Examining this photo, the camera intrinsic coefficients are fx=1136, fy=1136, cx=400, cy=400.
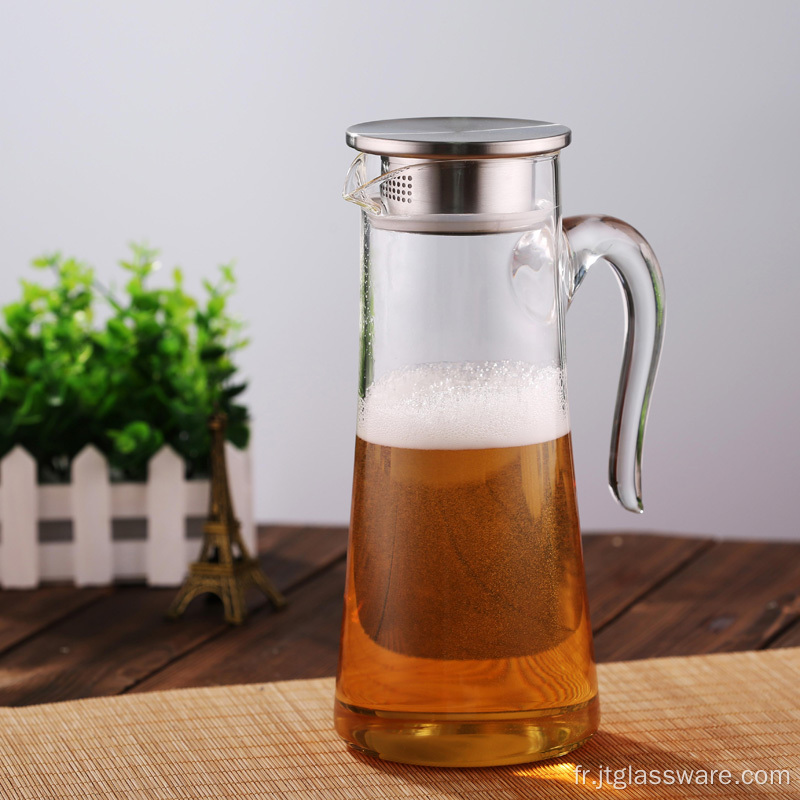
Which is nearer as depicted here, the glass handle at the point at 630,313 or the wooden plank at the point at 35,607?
the glass handle at the point at 630,313

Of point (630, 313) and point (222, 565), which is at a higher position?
point (630, 313)

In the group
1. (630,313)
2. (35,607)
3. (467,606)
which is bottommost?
(35,607)

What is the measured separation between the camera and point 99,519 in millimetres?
1003

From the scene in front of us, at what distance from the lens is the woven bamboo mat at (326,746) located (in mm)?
580

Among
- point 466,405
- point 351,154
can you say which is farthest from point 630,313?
point 351,154

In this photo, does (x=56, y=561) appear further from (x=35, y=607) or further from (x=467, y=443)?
(x=467, y=443)

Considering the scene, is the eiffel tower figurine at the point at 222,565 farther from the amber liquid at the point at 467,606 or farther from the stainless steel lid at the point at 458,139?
the stainless steel lid at the point at 458,139

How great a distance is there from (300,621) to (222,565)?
8 cm

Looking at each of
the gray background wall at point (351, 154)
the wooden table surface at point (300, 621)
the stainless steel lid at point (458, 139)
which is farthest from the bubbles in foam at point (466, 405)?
the gray background wall at point (351, 154)

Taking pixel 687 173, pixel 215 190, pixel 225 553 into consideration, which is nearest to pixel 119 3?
pixel 215 190

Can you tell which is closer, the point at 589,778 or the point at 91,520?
the point at 589,778

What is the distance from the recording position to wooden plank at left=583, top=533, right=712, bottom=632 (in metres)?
0.92

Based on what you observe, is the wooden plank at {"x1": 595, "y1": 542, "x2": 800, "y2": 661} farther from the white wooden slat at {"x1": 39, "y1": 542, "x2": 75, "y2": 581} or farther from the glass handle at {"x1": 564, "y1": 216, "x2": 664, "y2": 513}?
the white wooden slat at {"x1": 39, "y1": 542, "x2": 75, "y2": 581}

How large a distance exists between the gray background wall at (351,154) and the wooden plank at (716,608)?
81 cm
